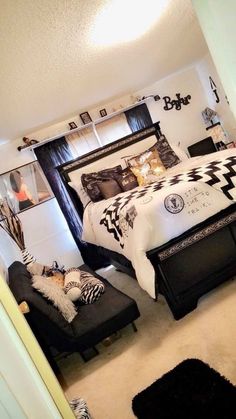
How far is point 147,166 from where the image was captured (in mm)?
3721

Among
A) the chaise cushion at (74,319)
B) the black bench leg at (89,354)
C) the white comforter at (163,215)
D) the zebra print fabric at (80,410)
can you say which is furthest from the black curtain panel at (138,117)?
the zebra print fabric at (80,410)

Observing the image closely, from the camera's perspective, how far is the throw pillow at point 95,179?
3.83 meters

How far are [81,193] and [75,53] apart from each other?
193cm

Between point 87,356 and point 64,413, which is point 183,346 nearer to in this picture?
point 87,356

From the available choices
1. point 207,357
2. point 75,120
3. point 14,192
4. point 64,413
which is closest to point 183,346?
point 207,357

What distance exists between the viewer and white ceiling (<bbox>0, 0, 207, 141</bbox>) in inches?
70.7

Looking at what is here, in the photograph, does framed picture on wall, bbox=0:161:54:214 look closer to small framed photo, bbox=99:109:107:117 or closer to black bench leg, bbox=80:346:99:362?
small framed photo, bbox=99:109:107:117

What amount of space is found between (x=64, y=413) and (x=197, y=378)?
926mm

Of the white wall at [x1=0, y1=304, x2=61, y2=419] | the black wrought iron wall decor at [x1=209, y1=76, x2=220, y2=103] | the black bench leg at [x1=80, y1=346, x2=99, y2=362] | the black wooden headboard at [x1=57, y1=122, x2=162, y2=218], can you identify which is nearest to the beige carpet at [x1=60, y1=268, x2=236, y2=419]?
the black bench leg at [x1=80, y1=346, x2=99, y2=362]

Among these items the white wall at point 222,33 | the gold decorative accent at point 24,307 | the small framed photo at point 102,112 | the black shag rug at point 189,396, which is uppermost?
the small framed photo at point 102,112

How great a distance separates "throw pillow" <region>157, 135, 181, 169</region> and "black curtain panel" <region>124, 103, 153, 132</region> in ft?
2.51

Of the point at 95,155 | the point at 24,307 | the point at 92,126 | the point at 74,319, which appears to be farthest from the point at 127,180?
the point at 24,307

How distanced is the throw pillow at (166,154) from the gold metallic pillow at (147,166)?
0.05 meters

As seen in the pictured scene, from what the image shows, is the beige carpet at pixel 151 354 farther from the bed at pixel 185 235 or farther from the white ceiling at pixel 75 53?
the white ceiling at pixel 75 53
